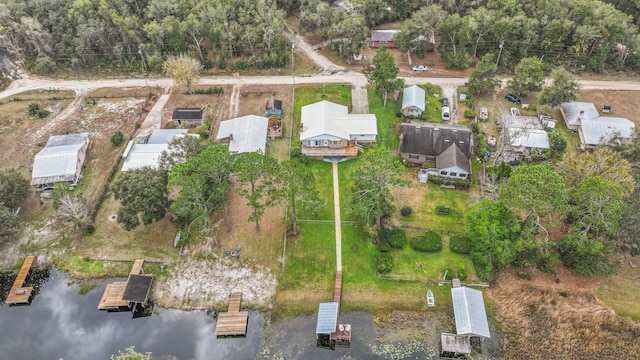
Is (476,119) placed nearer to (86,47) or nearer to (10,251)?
(10,251)

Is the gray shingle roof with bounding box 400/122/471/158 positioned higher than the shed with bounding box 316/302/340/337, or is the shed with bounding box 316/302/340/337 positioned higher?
the gray shingle roof with bounding box 400/122/471/158

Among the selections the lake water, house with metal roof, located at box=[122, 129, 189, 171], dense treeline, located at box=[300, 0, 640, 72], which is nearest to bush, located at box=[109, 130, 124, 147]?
house with metal roof, located at box=[122, 129, 189, 171]

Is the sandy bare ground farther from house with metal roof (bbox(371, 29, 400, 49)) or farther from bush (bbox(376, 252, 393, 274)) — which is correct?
house with metal roof (bbox(371, 29, 400, 49))

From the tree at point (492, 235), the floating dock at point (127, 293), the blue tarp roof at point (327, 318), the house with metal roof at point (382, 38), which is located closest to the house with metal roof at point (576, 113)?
the tree at point (492, 235)

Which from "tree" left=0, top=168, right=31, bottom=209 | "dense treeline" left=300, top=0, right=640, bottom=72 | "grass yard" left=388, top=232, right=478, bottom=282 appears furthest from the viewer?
"dense treeline" left=300, top=0, right=640, bottom=72

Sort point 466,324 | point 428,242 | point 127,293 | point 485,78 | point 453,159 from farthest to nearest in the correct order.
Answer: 1. point 485,78
2. point 453,159
3. point 428,242
4. point 127,293
5. point 466,324

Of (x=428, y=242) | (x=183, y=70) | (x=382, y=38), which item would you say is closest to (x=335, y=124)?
(x=428, y=242)

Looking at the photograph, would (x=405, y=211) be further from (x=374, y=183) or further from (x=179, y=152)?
(x=179, y=152)
